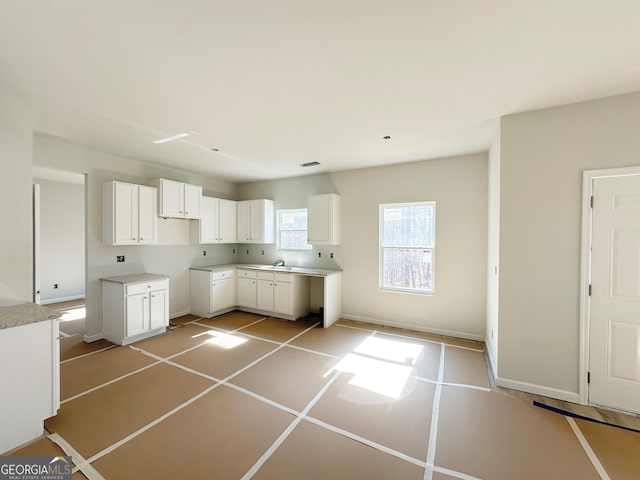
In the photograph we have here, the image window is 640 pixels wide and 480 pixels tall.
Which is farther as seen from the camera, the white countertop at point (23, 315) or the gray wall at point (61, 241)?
the gray wall at point (61, 241)

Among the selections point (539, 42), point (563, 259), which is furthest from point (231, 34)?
point (563, 259)

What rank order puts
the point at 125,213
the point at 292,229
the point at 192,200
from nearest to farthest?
the point at 125,213 < the point at 192,200 < the point at 292,229

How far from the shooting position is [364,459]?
1.87 meters

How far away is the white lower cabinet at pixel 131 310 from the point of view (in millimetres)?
3742

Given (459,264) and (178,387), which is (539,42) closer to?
(459,264)

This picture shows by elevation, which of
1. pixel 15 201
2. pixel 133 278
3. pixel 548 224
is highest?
pixel 15 201

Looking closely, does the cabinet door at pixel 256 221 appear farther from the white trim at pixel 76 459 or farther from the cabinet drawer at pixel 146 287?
the white trim at pixel 76 459

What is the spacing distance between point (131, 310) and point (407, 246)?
4.33 meters

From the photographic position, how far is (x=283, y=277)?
4.92 metres

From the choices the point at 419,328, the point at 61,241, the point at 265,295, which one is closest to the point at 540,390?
the point at 419,328

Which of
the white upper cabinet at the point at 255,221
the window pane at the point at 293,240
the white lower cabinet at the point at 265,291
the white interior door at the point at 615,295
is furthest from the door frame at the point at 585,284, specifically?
the white upper cabinet at the point at 255,221

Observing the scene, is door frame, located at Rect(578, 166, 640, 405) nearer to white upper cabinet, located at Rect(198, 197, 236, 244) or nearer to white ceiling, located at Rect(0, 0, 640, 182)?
white ceiling, located at Rect(0, 0, 640, 182)

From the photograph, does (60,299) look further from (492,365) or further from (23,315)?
(492,365)

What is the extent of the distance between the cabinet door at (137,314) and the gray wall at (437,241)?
275cm
